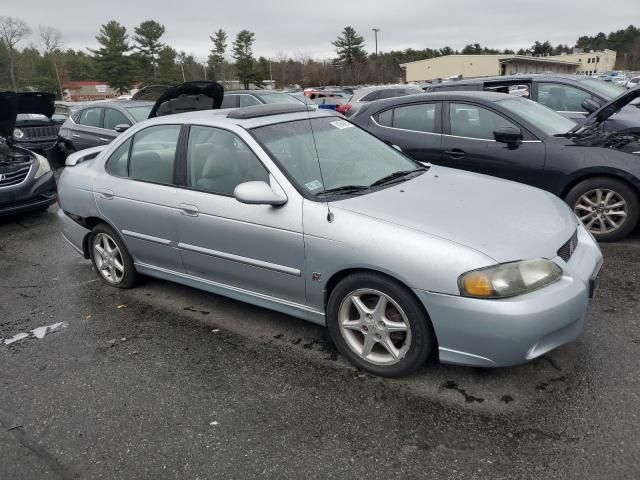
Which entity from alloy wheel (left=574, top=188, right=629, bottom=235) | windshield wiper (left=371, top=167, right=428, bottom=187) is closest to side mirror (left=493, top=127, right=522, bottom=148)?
alloy wheel (left=574, top=188, right=629, bottom=235)

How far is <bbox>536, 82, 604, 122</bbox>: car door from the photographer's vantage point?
319 inches

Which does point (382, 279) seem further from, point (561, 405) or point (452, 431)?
point (561, 405)

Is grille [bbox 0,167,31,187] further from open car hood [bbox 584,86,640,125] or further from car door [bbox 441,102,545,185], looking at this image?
open car hood [bbox 584,86,640,125]

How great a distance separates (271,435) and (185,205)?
1811mm

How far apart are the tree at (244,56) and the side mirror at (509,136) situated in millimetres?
63968

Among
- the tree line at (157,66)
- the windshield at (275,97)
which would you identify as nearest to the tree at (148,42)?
the tree line at (157,66)

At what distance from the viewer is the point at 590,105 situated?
7.62 metres

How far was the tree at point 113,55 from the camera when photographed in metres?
67.8

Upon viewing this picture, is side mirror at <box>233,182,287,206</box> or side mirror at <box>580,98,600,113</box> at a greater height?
side mirror at <box>580,98,600,113</box>

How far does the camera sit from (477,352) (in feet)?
8.68

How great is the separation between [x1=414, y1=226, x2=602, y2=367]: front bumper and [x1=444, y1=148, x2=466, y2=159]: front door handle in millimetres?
3057

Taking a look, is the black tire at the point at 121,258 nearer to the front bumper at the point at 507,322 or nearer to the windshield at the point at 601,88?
the front bumper at the point at 507,322

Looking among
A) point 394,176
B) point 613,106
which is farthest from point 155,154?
point 613,106

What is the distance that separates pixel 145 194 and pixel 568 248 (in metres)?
3.00
